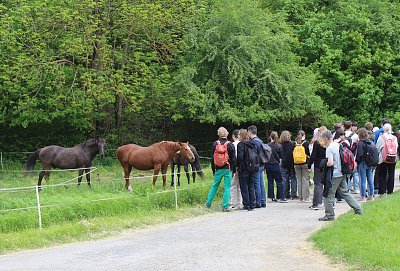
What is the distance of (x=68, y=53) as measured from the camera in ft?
86.8

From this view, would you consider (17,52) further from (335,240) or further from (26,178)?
(335,240)

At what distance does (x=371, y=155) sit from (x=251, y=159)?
3107 millimetres

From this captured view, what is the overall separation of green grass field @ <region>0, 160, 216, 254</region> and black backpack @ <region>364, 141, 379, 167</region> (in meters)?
4.35

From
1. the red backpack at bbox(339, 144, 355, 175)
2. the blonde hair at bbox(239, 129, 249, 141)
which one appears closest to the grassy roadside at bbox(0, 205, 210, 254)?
the blonde hair at bbox(239, 129, 249, 141)

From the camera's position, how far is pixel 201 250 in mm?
10305

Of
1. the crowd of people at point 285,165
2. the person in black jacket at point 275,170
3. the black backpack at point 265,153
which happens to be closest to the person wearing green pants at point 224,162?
the crowd of people at point 285,165

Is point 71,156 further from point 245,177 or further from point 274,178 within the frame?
point 245,177

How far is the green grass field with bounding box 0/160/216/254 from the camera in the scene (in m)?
12.1

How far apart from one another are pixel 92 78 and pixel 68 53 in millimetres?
1581

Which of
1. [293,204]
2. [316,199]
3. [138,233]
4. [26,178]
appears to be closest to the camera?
[138,233]

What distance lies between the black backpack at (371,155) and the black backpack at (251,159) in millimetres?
2824

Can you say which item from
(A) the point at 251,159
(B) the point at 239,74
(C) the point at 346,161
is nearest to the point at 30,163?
(A) the point at 251,159

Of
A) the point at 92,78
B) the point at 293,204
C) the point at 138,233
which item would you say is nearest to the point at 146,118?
the point at 92,78

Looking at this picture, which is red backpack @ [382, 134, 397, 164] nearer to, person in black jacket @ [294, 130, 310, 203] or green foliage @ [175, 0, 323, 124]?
person in black jacket @ [294, 130, 310, 203]
